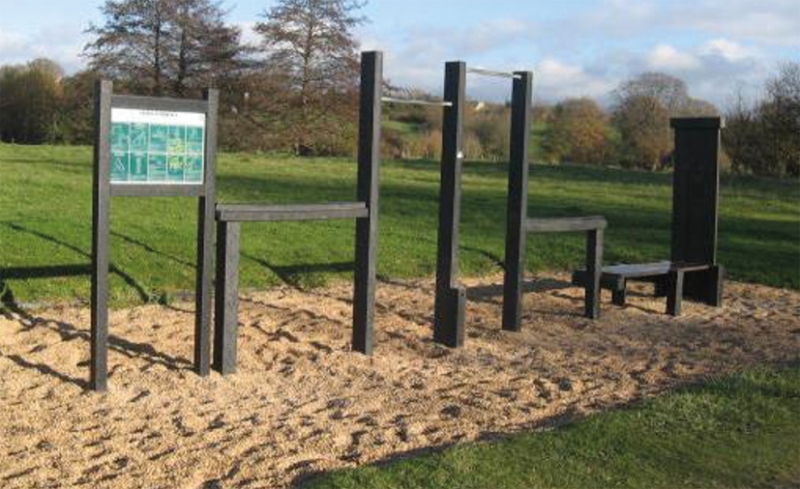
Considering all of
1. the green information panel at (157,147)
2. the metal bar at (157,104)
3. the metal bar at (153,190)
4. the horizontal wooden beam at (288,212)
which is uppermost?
the metal bar at (157,104)

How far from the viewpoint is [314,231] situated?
12.7 meters

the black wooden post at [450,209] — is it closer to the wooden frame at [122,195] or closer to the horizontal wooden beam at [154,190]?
the wooden frame at [122,195]

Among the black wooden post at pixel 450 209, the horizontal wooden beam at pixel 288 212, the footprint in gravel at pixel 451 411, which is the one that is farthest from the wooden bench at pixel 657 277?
the footprint in gravel at pixel 451 411

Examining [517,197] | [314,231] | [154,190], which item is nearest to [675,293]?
[517,197]

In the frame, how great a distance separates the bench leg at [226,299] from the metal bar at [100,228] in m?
0.76

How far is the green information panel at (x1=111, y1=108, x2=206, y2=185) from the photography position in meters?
6.19

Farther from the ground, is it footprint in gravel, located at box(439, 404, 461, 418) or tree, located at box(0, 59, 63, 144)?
tree, located at box(0, 59, 63, 144)

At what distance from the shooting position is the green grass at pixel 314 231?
31.2 feet

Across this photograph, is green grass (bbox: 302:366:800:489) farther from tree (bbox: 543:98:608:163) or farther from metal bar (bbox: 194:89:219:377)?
tree (bbox: 543:98:608:163)

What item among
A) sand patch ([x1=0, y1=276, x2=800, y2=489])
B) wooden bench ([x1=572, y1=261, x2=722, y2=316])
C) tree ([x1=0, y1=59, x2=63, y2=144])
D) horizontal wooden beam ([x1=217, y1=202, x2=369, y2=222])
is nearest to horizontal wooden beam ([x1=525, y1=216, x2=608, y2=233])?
wooden bench ([x1=572, y1=261, x2=722, y2=316])

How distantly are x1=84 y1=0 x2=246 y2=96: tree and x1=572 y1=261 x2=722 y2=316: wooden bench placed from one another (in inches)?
1169

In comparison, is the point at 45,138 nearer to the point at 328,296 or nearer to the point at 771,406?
the point at 328,296

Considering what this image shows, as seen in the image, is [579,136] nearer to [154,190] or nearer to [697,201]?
[697,201]

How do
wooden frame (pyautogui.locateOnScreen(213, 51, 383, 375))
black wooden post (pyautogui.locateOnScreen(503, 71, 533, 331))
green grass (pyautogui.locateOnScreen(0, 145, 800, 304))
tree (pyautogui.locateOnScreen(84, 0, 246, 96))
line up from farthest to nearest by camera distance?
tree (pyautogui.locateOnScreen(84, 0, 246, 96)) → green grass (pyautogui.locateOnScreen(0, 145, 800, 304)) → black wooden post (pyautogui.locateOnScreen(503, 71, 533, 331)) → wooden frame (pyautogui.locateOnScreen(213, 51, 383, 375))
